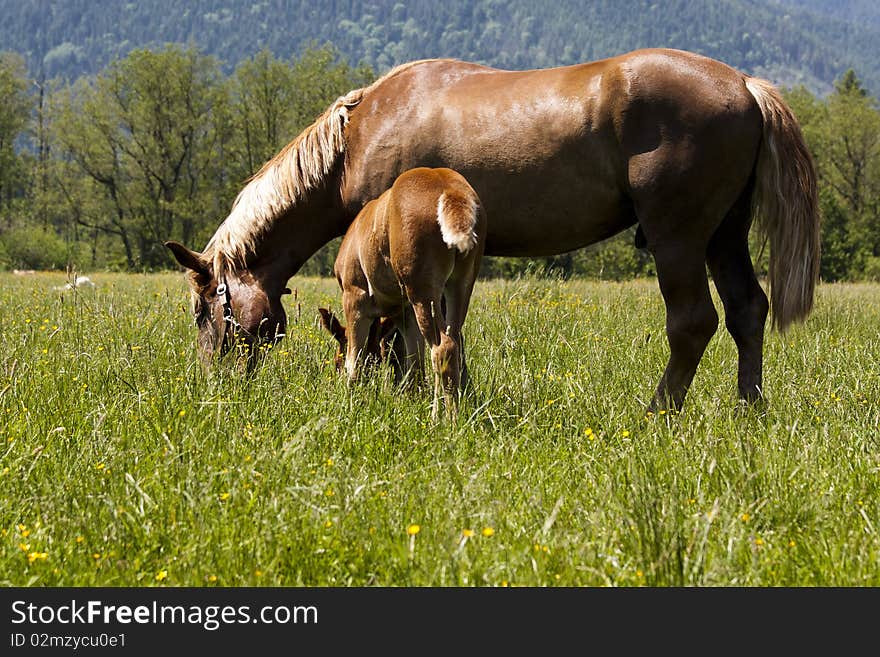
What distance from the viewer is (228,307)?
6.09 metres

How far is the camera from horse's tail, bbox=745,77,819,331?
4980 millimetres

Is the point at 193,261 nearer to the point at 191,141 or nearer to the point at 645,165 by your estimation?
the point at 645,165

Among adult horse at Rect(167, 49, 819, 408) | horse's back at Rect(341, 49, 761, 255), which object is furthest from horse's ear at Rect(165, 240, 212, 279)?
horse's back at Rect(341, 49, 761, 255)

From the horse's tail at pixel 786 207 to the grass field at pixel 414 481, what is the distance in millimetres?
634

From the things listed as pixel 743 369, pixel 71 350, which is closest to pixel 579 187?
pixel 743 369

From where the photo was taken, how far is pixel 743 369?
17.4 ft

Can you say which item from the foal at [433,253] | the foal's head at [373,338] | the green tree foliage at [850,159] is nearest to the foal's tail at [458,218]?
the foal at [433,253]

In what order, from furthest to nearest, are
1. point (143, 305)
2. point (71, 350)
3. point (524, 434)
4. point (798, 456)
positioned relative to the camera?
point (143, 305) → point (71, 350) → point (524, 434) → point (798, 456)

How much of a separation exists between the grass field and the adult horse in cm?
59

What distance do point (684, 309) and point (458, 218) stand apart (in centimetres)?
156

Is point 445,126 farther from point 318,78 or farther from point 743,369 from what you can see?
point 318,78

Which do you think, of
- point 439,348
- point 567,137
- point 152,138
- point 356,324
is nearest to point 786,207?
point 567,137

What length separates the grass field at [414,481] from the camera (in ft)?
8.75
